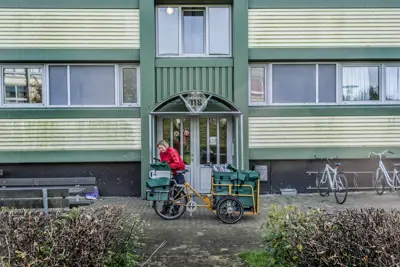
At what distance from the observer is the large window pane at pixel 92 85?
10250 millimetres

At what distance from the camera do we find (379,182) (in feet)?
33.0

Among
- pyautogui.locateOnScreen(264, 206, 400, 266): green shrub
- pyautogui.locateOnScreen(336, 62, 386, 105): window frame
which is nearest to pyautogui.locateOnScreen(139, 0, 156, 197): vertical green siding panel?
pyautogui.locateOnScreen(336, 62, 386, 105): window frame

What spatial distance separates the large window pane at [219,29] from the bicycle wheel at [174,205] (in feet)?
16.6

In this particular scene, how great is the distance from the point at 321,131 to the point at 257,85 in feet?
8.48

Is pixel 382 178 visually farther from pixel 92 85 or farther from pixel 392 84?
pixel 92 85

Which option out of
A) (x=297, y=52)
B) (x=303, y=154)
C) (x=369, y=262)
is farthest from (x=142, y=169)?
(x=369, y=262)

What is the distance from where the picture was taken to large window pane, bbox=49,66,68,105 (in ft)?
33.6

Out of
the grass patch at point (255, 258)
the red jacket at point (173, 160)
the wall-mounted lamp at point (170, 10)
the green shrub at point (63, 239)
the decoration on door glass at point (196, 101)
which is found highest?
the wall-mounted lamp at point (170, 10)

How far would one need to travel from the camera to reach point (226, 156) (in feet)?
34.5

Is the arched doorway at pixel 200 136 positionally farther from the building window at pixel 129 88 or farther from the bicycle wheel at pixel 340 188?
the bicycle wheel at pixel 340 188

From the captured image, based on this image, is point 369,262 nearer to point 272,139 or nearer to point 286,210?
point 286,210

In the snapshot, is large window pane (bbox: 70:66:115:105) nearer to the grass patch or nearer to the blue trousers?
the blue trousers

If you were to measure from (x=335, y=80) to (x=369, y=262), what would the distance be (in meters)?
8.71

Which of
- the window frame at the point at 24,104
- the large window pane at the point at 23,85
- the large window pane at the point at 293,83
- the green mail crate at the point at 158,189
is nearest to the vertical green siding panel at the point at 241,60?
the large window pane at the point at 293,83
